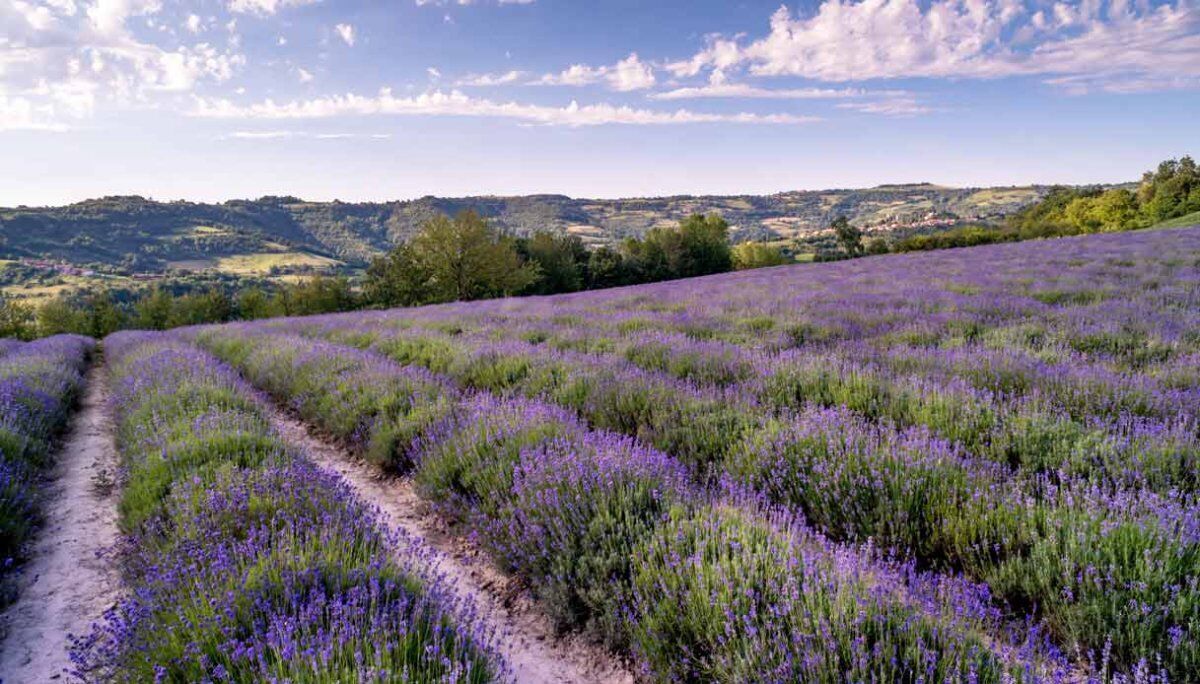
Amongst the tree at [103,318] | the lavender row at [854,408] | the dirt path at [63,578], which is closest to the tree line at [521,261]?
the tree at [103,318]

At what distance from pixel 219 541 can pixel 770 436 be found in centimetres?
348

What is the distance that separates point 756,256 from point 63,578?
77825mm

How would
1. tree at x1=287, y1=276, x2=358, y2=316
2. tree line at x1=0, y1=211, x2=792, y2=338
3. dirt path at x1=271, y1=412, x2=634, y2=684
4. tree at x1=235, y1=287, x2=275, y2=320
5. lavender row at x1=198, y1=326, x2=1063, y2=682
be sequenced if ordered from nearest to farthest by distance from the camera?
lavender row at x1=198, y1=326, x2=1063, y2=682
dirt path at x1=271, y1=412, x2=634, y2=684
tree line at x1=0, y1=211, x2=792, y2=338
tree at x1=287, y1=276, x2=358, y2=316
tree at x1=235, y1=287, x2=275, y2=320

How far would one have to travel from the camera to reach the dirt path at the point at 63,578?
292cm

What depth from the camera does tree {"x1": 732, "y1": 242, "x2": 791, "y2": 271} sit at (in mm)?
72750

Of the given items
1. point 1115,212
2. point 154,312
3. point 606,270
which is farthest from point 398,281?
point 1115,212

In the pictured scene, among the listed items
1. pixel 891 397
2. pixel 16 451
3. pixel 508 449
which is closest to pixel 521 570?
pixel 508 449

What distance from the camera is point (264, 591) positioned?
245 centimetres

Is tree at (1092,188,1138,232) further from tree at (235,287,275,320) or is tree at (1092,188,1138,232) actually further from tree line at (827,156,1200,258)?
tree at (235,287,275,320)

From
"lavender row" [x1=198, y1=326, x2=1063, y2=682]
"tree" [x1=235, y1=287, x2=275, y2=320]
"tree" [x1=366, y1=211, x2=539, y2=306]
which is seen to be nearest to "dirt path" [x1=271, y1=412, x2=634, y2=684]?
"lavender row" [x1=198, y1=326, x2=1063, y2=682]

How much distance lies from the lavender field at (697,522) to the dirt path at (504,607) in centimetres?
2

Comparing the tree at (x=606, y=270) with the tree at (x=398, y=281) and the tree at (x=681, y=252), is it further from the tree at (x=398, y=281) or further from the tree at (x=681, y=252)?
the tree at (x=398, y=281)

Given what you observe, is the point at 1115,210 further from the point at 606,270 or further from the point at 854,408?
the point at 854,408

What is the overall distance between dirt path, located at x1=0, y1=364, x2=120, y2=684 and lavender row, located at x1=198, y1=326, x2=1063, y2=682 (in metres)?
2.14
